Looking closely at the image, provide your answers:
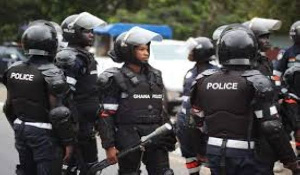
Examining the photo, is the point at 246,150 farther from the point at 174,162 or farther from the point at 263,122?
the point at 174,162

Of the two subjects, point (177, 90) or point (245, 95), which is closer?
point (245, 95)

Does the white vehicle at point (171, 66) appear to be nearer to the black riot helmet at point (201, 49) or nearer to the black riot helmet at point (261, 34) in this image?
the black riot helmet at point (201, 49)

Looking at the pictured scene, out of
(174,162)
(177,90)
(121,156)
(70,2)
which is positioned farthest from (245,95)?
(70,2)

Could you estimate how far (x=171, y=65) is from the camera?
1612 centimetres

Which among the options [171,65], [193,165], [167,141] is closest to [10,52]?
[171,65]

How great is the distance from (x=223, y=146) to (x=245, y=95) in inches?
18.0

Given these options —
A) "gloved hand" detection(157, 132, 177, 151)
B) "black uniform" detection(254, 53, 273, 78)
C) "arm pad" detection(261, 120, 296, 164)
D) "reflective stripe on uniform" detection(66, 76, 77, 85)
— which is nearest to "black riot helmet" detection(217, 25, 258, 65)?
"arm pad" detection(261, 120, 296, 164)

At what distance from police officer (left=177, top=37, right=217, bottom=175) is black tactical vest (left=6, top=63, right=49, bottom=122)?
2206mm

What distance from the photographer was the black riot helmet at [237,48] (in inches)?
203

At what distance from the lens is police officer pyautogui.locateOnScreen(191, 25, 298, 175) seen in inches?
197

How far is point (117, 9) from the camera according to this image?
33281 mm

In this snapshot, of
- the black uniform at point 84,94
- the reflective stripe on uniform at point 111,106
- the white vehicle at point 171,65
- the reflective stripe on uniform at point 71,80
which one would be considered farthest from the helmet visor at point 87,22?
the white vehicle at point 171,65

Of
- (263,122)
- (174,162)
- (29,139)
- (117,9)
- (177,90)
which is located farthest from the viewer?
(117,9)

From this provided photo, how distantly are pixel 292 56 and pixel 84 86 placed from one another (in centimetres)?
314
